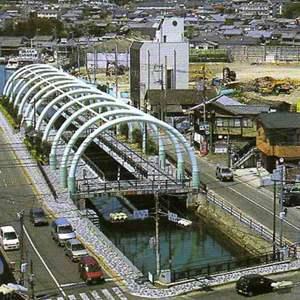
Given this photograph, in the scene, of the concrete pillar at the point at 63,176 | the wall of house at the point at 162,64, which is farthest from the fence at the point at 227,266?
the wall of house at the point at 162,64

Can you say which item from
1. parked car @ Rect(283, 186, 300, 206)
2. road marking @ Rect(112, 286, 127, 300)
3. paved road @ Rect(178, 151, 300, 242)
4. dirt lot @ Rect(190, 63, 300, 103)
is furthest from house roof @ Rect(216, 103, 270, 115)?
dirt lot @ Rect(190, 63, 300, 103)

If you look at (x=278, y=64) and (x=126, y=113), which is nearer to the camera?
(x=126, y=113)

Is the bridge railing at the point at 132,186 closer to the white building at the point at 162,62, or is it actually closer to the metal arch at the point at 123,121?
the metal arch at the point at 123,121

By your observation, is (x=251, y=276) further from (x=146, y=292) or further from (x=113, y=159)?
(x=113, y=159)

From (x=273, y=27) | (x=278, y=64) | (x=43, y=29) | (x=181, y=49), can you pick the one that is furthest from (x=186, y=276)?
(x=43, y=29)

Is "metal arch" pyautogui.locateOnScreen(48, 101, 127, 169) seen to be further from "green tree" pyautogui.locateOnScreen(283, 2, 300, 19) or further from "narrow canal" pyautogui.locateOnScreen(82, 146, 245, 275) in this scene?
"green tree" pyautogui.locateOnScreen(283, 2, 300, 19)
